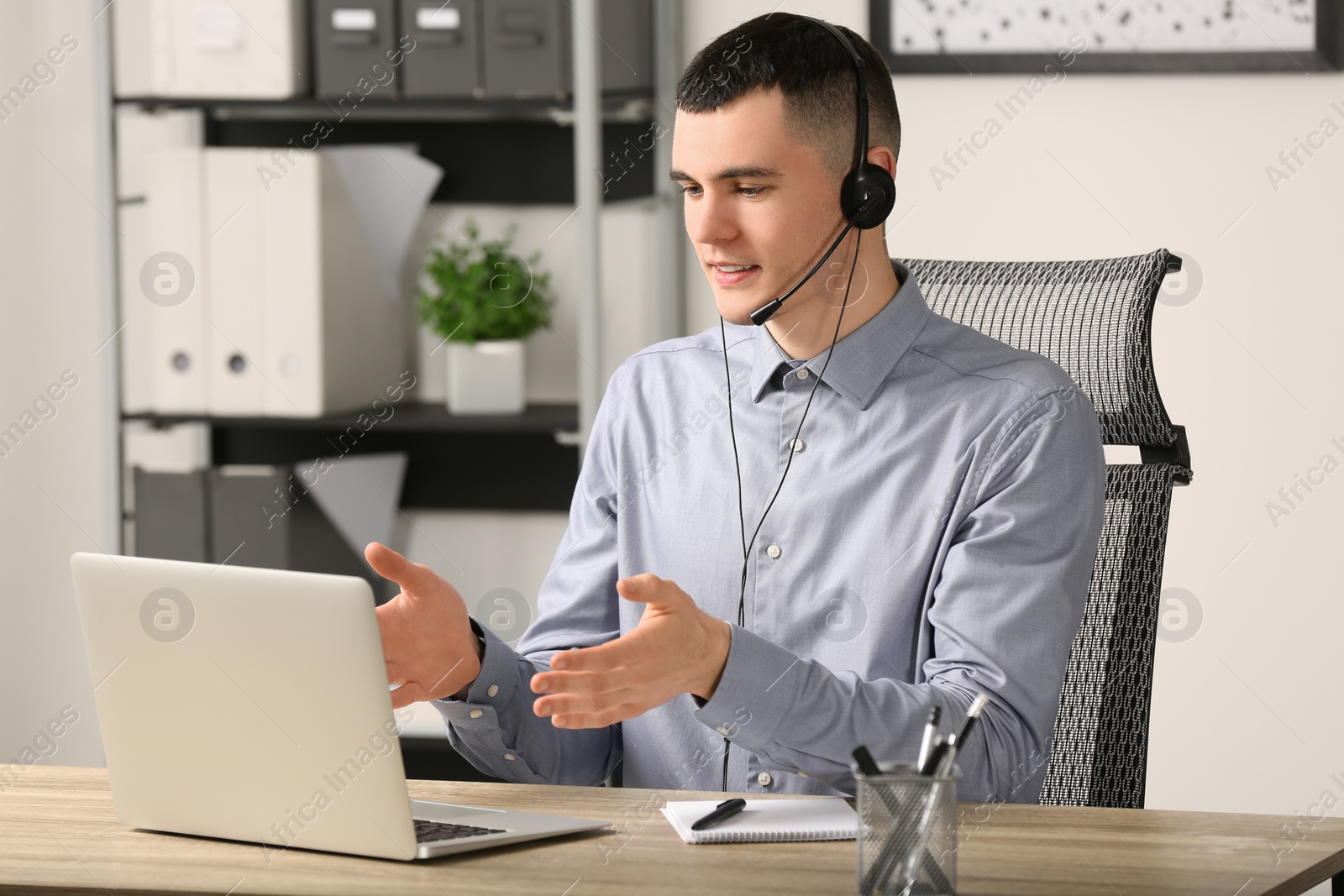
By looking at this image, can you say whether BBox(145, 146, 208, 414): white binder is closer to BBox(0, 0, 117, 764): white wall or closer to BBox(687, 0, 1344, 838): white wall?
BBox(0, 0, 117, 764): white wall

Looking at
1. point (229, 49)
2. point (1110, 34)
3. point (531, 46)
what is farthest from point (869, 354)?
point (229, 49)

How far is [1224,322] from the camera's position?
2.38 meters

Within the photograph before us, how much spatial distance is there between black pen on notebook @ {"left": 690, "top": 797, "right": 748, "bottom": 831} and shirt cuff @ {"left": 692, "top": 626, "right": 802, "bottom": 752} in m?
0.07

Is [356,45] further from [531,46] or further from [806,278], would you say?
[806,278]

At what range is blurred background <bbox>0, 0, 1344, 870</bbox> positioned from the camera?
2.35 metres

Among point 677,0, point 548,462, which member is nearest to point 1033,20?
point 677,0

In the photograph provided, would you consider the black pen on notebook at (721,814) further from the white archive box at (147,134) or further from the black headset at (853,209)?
the white archive box at (147,134)

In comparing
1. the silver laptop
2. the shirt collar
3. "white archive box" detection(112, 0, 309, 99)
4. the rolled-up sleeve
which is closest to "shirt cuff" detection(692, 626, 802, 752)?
the rolled-up sleeve

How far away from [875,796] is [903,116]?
176cm

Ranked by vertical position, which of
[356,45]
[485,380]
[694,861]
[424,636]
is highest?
[356,45]

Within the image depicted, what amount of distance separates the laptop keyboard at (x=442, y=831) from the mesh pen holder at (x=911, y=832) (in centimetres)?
28

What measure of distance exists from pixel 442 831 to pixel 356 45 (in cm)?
166

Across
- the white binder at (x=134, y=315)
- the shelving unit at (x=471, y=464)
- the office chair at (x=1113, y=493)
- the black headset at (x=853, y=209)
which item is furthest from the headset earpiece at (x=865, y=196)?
the white binder at (x=134, y=315)

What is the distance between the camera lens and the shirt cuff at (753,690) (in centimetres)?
112
